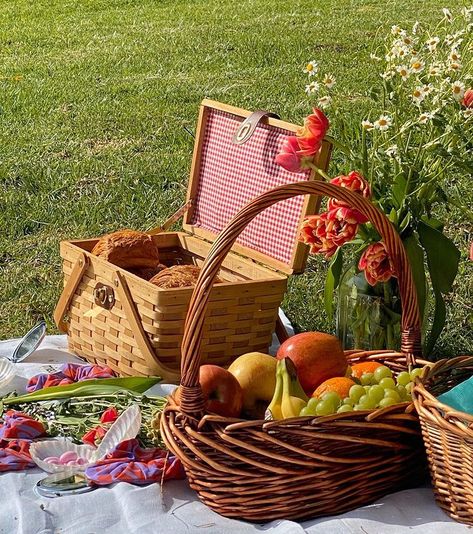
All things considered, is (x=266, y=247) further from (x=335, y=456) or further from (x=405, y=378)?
(x=335, y=456)

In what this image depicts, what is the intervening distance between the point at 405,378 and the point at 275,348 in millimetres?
891

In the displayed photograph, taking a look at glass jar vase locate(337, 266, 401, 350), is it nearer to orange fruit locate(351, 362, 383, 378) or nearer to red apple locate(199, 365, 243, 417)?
orange fruit locate(351, 362, 383, 378)

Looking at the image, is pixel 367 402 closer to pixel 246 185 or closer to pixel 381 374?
pixel 381 374

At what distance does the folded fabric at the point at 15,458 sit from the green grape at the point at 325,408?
0.62 meters

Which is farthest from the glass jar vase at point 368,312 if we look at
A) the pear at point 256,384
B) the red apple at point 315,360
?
the pear at point 256,384

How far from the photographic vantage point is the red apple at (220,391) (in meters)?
1.98

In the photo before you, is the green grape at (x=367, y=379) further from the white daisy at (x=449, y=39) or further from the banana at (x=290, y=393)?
the white daisy at (x=449, y=39)

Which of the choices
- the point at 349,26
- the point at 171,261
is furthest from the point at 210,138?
the point at 349,26

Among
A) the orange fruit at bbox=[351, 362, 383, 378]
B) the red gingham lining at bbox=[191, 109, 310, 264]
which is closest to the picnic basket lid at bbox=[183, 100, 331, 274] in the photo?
the red gingham lining at bbox=[191, 109, 310, 264]

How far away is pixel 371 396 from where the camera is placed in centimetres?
194

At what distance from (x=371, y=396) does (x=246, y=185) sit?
120 centimetres

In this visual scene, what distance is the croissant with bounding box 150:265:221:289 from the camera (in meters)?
2.59

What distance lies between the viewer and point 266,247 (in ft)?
9.56

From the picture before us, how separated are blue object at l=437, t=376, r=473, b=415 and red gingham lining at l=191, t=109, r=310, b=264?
96cm
